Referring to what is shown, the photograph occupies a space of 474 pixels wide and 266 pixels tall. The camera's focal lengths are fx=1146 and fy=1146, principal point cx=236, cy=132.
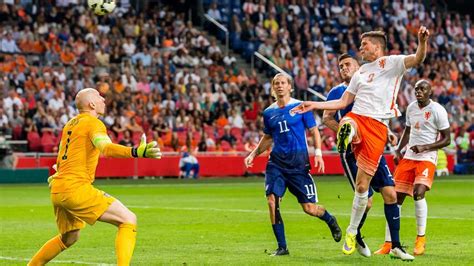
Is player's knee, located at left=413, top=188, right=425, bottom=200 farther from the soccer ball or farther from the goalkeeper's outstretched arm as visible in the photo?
the soccer ball

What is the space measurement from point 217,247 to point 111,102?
978 inches

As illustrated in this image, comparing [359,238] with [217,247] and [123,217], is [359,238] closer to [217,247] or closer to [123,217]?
[217,247]

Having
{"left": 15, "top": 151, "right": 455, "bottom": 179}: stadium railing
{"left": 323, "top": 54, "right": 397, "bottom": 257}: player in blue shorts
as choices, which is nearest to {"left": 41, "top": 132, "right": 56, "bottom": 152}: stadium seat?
{"left": 15, "top": 151, "right": 455, "bottom": 179}: stadium railing

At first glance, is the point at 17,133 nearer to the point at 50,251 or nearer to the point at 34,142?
the point at 34,142

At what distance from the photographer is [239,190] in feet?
109

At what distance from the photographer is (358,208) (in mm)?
14297

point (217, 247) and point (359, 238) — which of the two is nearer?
point (359, 238)

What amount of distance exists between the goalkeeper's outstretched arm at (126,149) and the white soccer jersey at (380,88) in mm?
3998

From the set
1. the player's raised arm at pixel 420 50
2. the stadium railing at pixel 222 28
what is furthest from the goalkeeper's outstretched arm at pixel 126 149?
the stadium railing at pixel 222 28

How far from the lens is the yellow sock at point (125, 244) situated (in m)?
11.4

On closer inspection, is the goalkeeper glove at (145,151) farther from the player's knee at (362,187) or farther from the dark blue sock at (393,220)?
the dark blue sock at (393,220)

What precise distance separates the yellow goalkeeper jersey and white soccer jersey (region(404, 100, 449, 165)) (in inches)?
226

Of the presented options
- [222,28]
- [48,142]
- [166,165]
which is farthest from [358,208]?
[222,28]

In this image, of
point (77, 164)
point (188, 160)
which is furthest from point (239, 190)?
point (77, 164)
